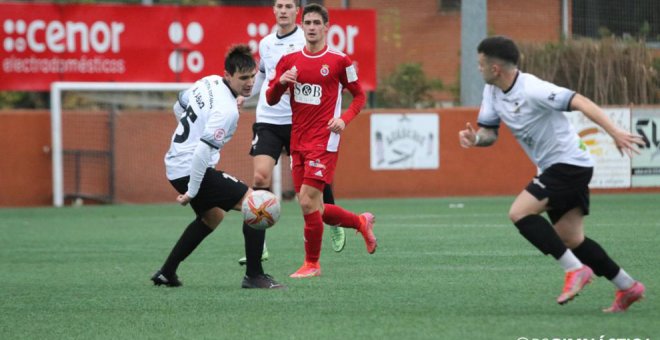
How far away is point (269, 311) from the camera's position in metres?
7.25

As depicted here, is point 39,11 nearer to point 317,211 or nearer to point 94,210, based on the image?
point 94,210

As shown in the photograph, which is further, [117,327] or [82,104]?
[82,104]

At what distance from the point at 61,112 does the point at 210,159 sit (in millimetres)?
12989

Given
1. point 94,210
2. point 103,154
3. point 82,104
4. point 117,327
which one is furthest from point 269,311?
point 82,104

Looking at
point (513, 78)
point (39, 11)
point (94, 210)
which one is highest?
point (39, 11)

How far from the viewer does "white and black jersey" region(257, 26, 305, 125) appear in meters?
9.80

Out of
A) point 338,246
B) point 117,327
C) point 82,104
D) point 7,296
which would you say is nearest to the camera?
point 117,327

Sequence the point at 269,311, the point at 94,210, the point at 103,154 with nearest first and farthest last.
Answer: the point at 269,311
the point at 94,210
the point at 103,154

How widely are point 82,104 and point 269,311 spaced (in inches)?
794

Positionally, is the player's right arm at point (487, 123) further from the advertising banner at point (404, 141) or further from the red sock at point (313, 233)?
the advertising banner at point (404, 141)

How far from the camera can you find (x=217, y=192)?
28.3 feet

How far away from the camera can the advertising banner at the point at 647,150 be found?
20359 mm

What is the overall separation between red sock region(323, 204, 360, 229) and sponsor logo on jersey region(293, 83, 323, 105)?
960mm

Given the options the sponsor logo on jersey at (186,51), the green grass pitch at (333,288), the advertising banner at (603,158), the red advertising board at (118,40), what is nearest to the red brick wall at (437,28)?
the red advertising board at (118,40)
